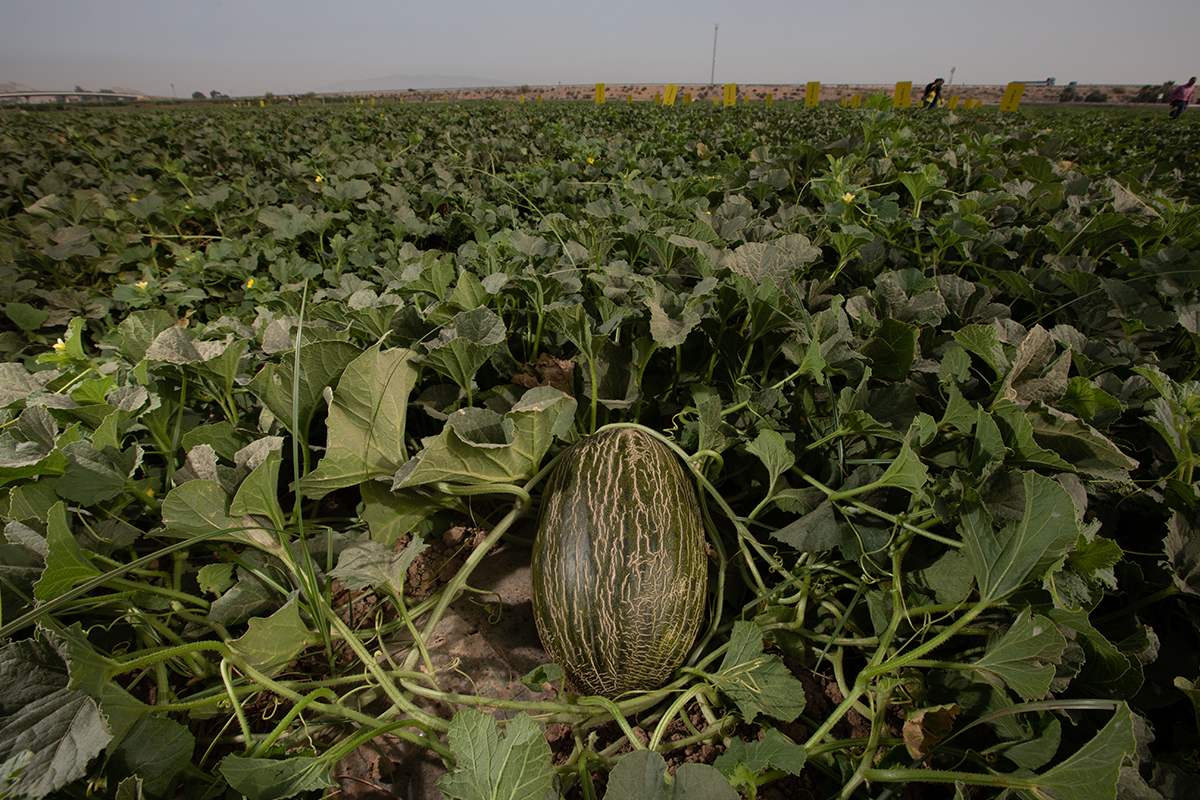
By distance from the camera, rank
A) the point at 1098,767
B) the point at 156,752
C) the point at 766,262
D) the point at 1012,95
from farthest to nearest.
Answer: the point at 1012,95 < the point at 766,262 < the point at 156,752 < the point at 1098,767

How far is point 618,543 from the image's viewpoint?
117 cm

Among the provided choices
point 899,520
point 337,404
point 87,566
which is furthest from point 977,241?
point 87,566

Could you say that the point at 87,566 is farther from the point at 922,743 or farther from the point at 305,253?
the point at 305,253

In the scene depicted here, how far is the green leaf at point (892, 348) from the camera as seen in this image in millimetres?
1204


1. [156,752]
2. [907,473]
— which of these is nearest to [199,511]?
[156,752]

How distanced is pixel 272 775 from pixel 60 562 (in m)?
0.52

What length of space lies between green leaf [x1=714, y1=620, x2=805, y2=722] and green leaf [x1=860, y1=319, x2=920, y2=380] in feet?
2.28

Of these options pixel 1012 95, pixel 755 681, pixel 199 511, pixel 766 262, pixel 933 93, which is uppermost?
pixel 933 93

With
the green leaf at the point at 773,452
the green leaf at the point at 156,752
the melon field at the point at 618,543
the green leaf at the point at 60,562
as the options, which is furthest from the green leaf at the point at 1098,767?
the green leaf at the point at 60,562

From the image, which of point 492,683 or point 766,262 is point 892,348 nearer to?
point 766,262

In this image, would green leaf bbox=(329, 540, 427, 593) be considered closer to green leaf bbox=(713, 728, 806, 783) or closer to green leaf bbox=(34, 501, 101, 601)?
green leaf bbox=(34, 501, 101, 601)

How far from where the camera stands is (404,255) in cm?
235

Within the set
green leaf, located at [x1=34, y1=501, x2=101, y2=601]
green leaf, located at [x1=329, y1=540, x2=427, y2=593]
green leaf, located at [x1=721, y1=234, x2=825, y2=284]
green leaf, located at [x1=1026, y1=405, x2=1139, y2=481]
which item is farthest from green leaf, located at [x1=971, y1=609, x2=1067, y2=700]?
green leaf, located at [x1=34, y1=501, x2=101, y2=601]

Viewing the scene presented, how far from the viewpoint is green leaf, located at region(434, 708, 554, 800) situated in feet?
2.59
